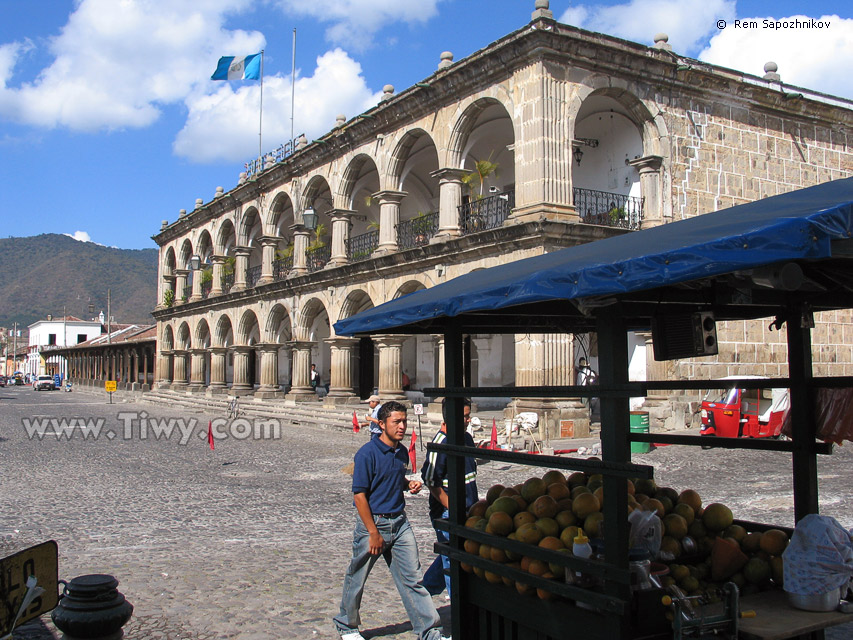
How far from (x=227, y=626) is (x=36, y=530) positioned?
13.7 feet

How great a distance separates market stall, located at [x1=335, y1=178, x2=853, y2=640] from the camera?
2.82m

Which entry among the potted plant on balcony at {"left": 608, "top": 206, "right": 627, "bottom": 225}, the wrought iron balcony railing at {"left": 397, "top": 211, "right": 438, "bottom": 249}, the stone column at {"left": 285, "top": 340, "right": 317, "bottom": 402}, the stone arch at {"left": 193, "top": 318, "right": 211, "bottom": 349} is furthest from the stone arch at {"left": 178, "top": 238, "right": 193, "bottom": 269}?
the potted plant on balcony at {"left": 608, "top": 206, "right": 627, "bottom": 225}

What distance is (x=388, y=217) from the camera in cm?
2270

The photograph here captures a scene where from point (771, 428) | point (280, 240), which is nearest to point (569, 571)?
point (771, 428)

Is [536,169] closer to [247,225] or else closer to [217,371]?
[247,225]

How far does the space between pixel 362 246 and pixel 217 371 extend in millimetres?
13223

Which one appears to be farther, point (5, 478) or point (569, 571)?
point (5, 478)

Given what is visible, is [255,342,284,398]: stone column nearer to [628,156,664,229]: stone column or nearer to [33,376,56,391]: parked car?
[628,156,664,229]: stone column

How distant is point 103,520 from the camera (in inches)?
356

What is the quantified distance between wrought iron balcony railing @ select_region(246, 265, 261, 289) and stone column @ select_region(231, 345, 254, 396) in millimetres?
2706

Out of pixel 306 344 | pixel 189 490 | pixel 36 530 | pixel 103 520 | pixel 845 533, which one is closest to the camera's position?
pixel 845 533

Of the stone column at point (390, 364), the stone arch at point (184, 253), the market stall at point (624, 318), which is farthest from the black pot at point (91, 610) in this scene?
the stone arch at point (184, 253)

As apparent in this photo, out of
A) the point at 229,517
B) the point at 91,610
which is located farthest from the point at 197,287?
the point at 91,610

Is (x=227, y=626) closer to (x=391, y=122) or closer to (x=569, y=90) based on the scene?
(x=569, y=90)
